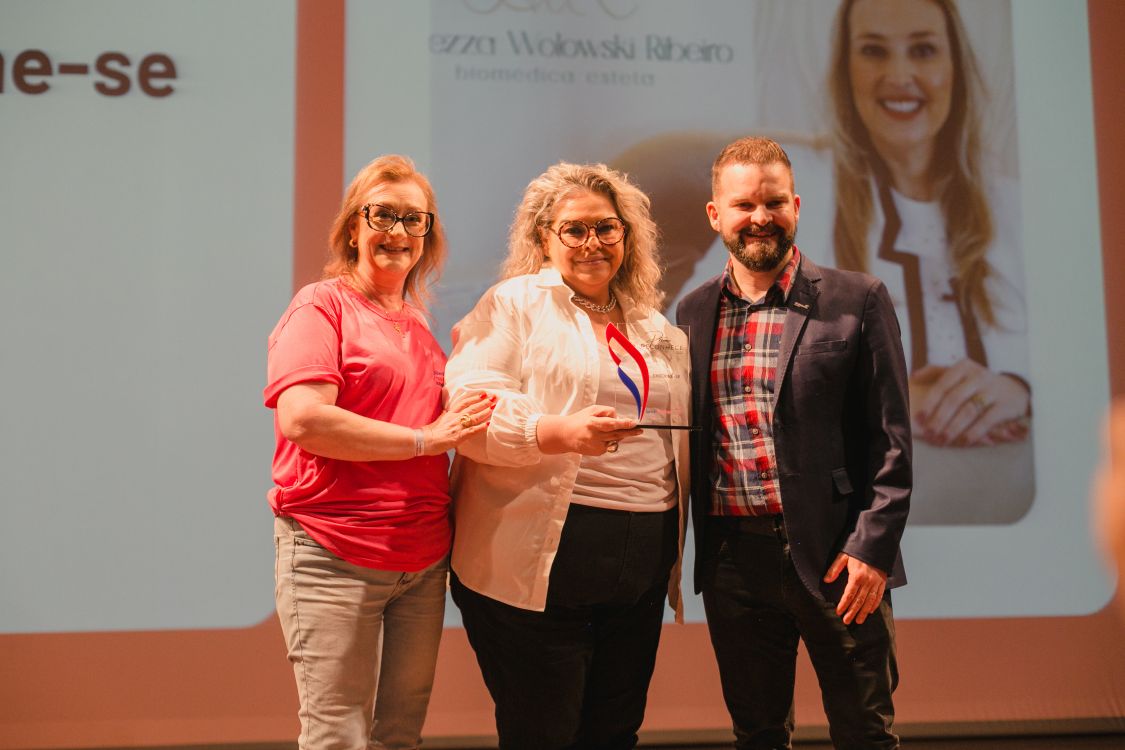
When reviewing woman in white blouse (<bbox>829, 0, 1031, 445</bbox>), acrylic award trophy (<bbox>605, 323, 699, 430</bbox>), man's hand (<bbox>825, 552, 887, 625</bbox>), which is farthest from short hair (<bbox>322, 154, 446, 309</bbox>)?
woman in white blouse (<bbox>829, 0, 1031, 445</bbox>)

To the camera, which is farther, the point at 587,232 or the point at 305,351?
the point at 587,232

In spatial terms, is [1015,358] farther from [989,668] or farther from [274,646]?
[274,646]

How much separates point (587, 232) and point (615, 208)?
3.9 inches

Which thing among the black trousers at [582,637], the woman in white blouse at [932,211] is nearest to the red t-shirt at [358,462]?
the black trousers at [582,637]

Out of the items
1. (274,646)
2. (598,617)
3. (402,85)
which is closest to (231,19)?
(402,85)

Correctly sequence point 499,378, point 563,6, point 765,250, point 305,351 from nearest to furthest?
point 305,351, point 499,378, point 765,250, point 563,6

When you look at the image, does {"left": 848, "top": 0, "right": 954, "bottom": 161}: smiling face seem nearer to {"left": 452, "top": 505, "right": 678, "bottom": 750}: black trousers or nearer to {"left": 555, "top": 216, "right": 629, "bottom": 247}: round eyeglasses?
{"left": 555, "top": 216, "right": 629, "bottom": 247}: round eyeglasses

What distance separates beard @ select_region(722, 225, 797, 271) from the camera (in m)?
1.78

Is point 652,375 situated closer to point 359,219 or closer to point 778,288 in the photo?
point 778,288

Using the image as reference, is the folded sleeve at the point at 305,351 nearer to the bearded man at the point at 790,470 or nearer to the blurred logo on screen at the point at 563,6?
the bearded man at the point at 790,470

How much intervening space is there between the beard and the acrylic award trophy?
0.69 feet

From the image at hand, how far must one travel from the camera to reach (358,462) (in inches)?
63.9

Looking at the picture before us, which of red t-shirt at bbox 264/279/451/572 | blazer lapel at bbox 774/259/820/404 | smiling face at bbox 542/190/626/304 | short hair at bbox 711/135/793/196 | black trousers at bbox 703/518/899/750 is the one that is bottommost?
black trousers at bbox 703/518/899/750

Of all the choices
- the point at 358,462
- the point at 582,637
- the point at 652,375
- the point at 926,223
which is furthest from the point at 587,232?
the point at 926,223
